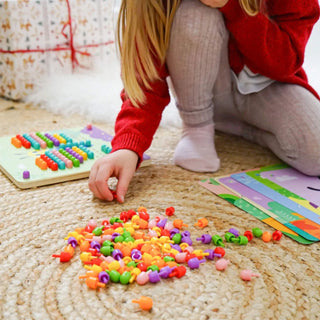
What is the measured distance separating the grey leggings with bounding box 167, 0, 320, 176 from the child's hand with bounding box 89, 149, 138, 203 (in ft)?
0.71

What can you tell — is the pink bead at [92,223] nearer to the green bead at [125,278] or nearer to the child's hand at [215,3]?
the green bead at [125,278]

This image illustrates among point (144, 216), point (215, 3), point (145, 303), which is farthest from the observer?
point (215, 3)

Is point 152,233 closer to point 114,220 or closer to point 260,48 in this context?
point 114,220

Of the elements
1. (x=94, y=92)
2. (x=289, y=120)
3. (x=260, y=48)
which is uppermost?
(x=260, y=48)

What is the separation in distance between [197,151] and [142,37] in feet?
0.85

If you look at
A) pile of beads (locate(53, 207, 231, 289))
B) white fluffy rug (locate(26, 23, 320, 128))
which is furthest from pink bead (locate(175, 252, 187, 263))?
white fluffy rug (locate(26, 23, 320, 128))

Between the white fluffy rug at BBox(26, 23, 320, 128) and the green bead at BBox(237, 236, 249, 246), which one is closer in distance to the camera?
the green bead at BBox(237, 236, 249, 246)

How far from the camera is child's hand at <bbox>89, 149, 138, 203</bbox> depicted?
0.80 meters

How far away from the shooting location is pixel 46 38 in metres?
1.55

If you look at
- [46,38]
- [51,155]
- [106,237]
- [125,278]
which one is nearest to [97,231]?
[106,237]

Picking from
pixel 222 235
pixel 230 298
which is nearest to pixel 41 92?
pixel 222 235

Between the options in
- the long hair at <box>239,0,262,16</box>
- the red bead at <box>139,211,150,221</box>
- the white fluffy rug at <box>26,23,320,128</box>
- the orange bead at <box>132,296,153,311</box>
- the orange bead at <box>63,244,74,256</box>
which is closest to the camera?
the orange bead at <box>132,296,153,311</box>

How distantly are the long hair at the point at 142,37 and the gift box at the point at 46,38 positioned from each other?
672 millimetres

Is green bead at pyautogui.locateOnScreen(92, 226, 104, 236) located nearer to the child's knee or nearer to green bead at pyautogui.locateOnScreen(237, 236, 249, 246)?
green bead at pyautogui.locateOnScreen(237, 236, 249, 246)
